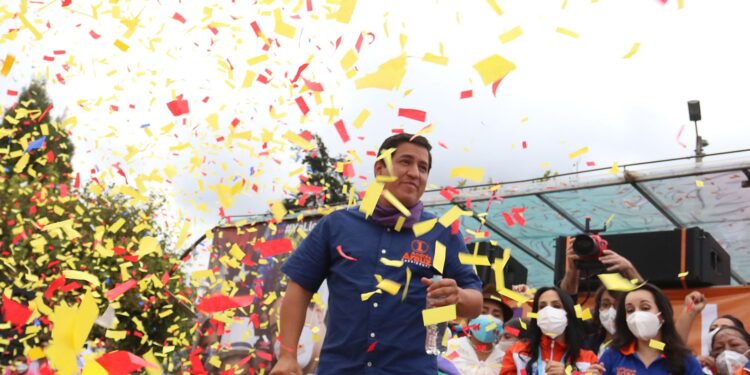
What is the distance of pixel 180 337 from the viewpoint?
53.8 feet

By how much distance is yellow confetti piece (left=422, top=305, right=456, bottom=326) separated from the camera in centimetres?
243

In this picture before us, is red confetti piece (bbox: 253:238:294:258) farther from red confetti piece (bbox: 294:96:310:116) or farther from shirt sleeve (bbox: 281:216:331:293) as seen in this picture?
shirt sleeve (bbox: 281:216:331:293)

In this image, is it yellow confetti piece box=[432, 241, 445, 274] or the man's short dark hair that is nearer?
yellow confetti piece box=[432, 241, 445, 274]

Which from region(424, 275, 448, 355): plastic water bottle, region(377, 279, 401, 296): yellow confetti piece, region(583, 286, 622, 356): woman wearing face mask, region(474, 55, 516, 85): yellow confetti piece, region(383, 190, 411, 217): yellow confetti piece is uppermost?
region(474, 55, 516, 85): yellow confetti piece

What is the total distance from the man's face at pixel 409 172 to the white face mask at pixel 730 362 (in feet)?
10.3

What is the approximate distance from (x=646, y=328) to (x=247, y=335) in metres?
7.42

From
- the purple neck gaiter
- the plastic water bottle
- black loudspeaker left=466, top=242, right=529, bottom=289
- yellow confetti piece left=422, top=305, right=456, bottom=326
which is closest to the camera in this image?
yellow confetti piece left=422, top=305, right=456, bottom=326

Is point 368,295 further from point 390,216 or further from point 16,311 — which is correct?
point 16,311

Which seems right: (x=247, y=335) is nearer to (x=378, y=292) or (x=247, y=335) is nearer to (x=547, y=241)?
(x=547, y=241)

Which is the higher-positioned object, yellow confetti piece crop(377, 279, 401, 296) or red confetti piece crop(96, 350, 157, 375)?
yellow confetti piece crop(377, 279, 401, 296)

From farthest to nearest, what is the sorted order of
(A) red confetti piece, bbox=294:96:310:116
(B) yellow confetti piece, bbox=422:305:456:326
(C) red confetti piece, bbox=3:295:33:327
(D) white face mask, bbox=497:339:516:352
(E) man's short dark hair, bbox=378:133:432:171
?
(D) white face mask, bbox=497:339:516:352 → (A) red confetti piece, bbox=294:96:310:116 → (C) red confetti piece, bbox=3:295:33:327 → (E) man's short dark hair, bbox=378:133:432:171 → (B) yellow confetti piece, bbox=422:305:456:326

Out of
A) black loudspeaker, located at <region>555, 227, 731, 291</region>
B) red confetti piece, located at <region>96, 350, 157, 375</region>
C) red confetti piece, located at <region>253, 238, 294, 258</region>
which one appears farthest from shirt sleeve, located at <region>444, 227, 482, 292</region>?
black loudspeaker, located at <region>555, 227, 731, 291</region>

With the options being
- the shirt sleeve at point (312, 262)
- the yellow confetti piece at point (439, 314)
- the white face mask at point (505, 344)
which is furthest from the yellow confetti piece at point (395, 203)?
the white face mask at point (505, 344)

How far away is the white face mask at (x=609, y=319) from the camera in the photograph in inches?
199
